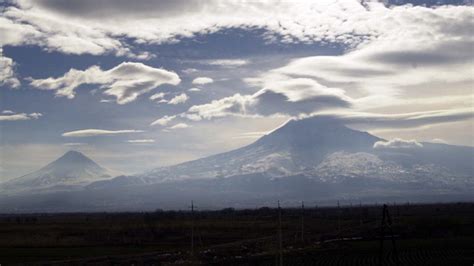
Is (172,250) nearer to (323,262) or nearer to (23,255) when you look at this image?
(23,255)

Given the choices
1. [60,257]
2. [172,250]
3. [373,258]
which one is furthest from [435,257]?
[60,257]

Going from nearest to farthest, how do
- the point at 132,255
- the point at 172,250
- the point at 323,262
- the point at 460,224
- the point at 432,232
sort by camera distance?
the point at 323,262, the point at 132,255, the point at 172,250, the point at 432,232, the point at 460,224

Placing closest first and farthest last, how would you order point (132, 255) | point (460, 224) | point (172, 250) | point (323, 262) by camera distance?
point (323, 262) < point (132, 255) < point (172, 250) < point (460, 224)

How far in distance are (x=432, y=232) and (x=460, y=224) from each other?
35.7 feet

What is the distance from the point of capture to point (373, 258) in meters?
42.5

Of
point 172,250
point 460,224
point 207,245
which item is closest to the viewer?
point 172,250

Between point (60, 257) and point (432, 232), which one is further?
point (432, 232)

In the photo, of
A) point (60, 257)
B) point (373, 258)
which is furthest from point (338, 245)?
point (60, 257)

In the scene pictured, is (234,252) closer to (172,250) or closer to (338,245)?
(172,250)

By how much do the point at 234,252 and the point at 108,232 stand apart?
30.3 m

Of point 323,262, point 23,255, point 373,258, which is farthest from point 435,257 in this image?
point 23,255

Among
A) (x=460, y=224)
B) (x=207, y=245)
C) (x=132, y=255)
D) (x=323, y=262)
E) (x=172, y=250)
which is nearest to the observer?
(x=323, y=262)

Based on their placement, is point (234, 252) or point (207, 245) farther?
point (207, 245)

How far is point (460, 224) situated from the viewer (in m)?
72.7
